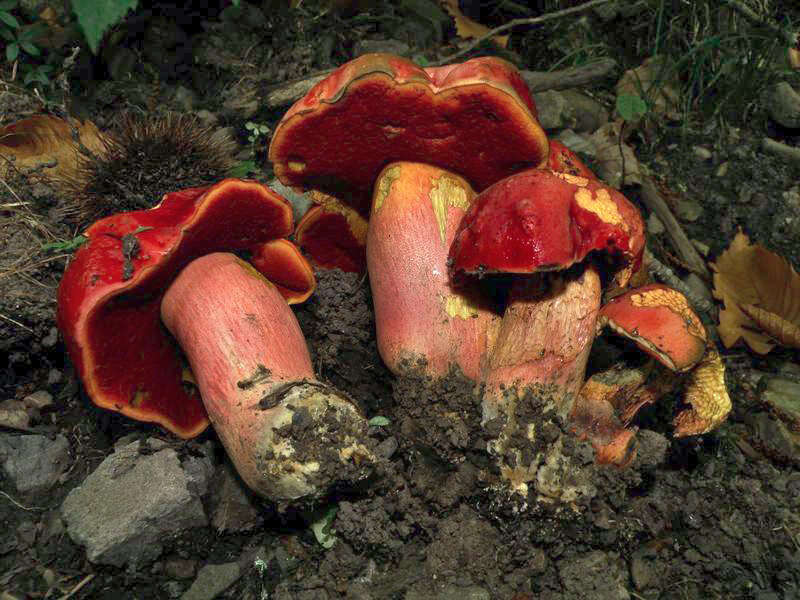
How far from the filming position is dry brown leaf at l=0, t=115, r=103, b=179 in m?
2.88

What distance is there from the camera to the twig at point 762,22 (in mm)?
3736

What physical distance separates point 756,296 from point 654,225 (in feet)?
1.96

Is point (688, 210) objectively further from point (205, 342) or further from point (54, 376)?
point (54, 376)

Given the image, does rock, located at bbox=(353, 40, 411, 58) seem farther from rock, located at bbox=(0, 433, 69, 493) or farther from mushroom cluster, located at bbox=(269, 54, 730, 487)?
rock, located at bbox=(0, 433, 69, 493)

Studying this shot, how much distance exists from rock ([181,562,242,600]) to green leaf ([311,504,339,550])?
29 cm

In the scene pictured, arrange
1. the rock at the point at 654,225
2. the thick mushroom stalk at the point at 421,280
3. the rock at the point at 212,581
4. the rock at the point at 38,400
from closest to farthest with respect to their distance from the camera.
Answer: the rock at the point at 212,581, the thick mushroom stalk at the point at 421,280, the rock at the point at 38,400, the rock at the point at 654,225

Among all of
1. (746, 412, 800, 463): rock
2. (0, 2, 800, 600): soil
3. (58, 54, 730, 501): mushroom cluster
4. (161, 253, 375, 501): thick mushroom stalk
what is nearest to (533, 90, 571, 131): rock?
(58, 54, 730, 501): mushroom cluster

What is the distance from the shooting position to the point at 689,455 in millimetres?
2588

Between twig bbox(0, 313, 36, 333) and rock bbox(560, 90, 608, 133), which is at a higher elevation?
rock bbox(560, 90, 608, 133)

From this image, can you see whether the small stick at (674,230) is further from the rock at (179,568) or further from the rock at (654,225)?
the rock at (179,568)

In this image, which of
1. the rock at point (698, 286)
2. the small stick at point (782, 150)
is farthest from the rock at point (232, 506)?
the small stick at point (782, 150)

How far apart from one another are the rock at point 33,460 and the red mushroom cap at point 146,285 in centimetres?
33

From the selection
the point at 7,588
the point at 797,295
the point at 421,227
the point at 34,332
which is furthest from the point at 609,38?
the point at 7,588

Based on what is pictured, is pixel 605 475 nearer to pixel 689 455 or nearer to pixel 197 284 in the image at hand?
pixel 689 455
